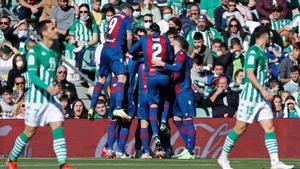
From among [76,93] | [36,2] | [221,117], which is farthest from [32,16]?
[221,117]

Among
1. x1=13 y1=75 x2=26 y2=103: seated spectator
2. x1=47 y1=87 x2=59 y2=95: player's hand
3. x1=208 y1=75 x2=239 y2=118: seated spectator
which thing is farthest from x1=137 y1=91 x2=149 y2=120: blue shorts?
x1=47 y1=87 x2=59 y2=95: player's hand

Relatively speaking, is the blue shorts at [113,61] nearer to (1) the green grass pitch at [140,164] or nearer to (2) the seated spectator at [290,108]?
(1) the green grass pitch at [140,164]

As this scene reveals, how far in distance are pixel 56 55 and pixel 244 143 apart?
822 cm

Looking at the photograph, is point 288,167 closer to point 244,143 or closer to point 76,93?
point 244,143

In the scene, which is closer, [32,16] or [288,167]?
[288,167]

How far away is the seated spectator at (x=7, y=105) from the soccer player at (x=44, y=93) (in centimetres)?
809

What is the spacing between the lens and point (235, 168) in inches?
704

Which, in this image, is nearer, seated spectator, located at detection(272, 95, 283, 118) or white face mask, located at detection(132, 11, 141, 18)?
seated spectator, located at detection(272, 95, 283, 118)

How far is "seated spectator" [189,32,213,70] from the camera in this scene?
25.8 m

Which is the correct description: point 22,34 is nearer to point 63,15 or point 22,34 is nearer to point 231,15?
point 63,15

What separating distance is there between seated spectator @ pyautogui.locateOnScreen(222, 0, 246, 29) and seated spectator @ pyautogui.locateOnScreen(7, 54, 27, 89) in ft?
17.8

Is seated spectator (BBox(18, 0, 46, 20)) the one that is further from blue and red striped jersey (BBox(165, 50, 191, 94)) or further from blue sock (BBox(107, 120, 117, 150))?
blue and red striped jersey (BBox(165, 50, 191, 94))

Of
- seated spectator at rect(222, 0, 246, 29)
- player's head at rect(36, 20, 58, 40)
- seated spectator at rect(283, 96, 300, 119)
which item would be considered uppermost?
player's head at rect(36, 20, 58, 40)

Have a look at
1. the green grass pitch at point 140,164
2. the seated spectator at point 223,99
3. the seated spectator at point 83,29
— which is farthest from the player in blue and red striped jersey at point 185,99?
the seated spectator at point 83,29
